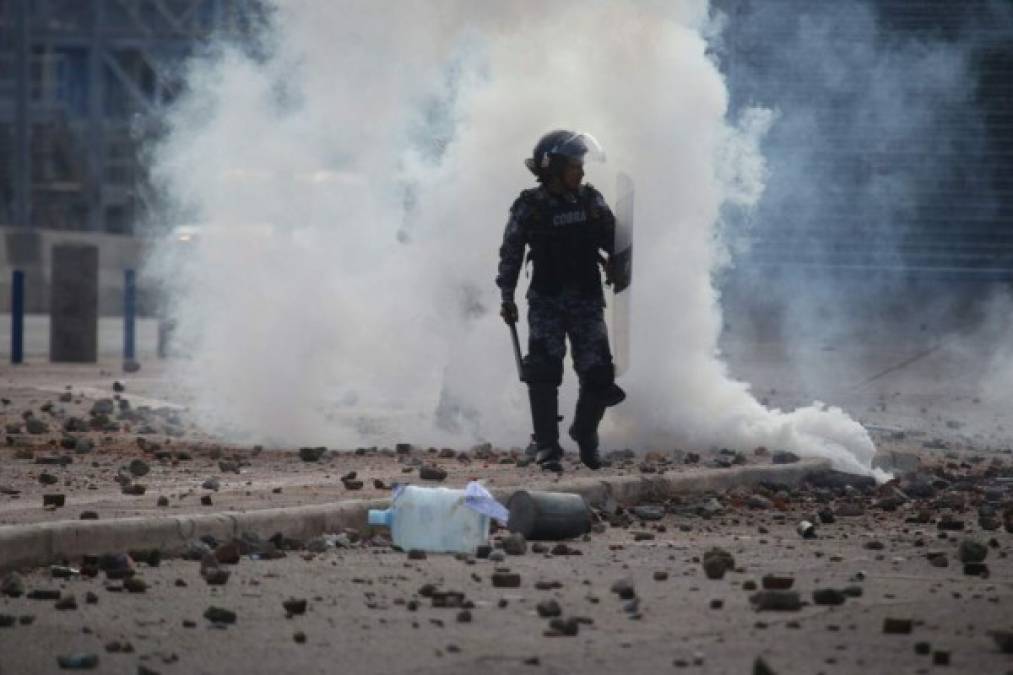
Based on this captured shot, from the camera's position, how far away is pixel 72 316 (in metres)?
22.2

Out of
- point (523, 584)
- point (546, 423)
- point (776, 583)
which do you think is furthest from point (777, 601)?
point (546, 423)

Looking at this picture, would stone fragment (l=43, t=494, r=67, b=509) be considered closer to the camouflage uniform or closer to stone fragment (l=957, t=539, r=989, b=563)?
the camouflage uniform

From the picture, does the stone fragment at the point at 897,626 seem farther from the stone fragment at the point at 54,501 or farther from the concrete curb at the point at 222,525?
the stone fragment at the point at 54,501

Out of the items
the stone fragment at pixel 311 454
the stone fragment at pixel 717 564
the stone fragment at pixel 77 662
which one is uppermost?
the stone fragment at pixel 311 454

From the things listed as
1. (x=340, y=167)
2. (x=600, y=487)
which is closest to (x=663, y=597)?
(x=600, y=487)

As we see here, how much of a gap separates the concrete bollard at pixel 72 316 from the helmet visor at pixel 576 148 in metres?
11.7

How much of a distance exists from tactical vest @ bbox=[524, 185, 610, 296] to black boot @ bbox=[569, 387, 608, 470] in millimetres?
551

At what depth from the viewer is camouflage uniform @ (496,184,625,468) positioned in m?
11.2

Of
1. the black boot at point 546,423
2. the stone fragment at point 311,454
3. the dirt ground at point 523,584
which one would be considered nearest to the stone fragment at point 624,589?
the dirt ground at point 523,584

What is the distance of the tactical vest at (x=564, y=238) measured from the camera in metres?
11.2

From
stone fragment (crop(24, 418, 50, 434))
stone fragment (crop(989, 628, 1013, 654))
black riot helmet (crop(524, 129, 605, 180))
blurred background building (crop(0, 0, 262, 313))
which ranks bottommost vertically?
stone fragment (crop(989, 628, 1013, 654))

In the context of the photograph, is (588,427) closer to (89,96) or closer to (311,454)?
(311,454)

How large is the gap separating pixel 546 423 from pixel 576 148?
1.39 m

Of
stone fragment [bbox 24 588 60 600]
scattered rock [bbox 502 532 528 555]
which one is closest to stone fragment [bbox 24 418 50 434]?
scattered rock [bbox 502 532 528 555]
